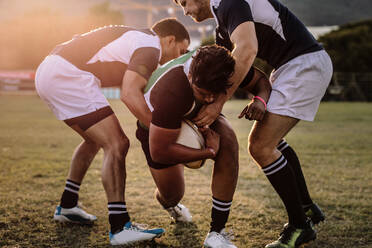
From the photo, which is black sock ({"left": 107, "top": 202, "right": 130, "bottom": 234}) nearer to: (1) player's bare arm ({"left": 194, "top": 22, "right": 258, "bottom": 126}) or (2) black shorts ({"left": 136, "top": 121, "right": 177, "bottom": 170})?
(2) black shorts ({"left": 136, "top": 121, "right": 177, "bottom": 170})

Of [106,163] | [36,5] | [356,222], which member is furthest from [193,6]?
[36,5]

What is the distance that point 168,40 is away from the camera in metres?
3.73

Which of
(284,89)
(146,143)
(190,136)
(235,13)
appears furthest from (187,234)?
(235,13)

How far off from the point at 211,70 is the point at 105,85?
141 cm

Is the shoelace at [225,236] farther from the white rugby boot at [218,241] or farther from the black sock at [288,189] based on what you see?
the black sock at [288,189]

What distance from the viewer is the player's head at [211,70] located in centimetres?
262

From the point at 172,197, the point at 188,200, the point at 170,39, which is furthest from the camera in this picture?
the point at 188,200

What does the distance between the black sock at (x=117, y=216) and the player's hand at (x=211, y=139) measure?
0.85 meters

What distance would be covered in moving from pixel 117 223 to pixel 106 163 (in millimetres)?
484

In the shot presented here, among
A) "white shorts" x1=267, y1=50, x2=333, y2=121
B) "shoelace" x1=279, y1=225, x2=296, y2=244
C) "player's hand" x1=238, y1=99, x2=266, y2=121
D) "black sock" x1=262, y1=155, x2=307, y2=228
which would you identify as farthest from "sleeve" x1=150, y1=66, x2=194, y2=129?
"shoelace" x1=279, y1=225, x2=296, y2=244

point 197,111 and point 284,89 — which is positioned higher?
point 284,89

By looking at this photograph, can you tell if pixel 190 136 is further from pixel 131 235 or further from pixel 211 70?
pixel 131 235

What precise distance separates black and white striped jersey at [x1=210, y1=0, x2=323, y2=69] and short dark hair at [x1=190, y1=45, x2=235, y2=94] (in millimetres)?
345

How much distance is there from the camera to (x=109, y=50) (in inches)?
140
